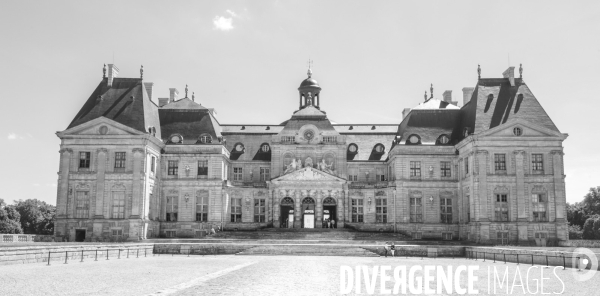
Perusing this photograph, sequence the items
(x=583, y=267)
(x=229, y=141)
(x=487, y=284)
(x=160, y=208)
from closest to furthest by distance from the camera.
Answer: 1. (x=487, y=284)
2. (x=583, y=267)
3. (x=160, y=208)
4. (x=229, y=141)

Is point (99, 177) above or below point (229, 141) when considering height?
below

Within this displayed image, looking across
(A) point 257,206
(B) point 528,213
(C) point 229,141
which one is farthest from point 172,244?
(B) point 528,213

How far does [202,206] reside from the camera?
66.1m

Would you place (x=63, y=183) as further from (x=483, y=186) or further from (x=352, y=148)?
(x=483, y=186)

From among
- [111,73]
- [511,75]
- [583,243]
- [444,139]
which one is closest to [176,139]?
[111,73]

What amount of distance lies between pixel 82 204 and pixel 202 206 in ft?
38.8

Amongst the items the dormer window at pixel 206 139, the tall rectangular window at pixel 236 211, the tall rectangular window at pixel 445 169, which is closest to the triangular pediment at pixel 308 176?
the tall rectangular window at pixel 236 211

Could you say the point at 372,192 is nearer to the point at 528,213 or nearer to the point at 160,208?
the point at 528,213

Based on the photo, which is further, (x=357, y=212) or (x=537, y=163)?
(x=357, y=212)

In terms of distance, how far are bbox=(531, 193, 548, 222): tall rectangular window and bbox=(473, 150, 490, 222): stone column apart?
4353mm

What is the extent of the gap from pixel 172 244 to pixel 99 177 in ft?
53.7

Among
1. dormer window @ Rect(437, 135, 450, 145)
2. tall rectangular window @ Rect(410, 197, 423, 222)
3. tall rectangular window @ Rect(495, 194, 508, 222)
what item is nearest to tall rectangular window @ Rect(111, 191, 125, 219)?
tall rectangular window @ Rect(410, 197, 423, 222)

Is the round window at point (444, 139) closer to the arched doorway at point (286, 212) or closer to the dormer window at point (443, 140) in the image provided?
the dormer window at point (443, 140)

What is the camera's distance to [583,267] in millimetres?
30938
